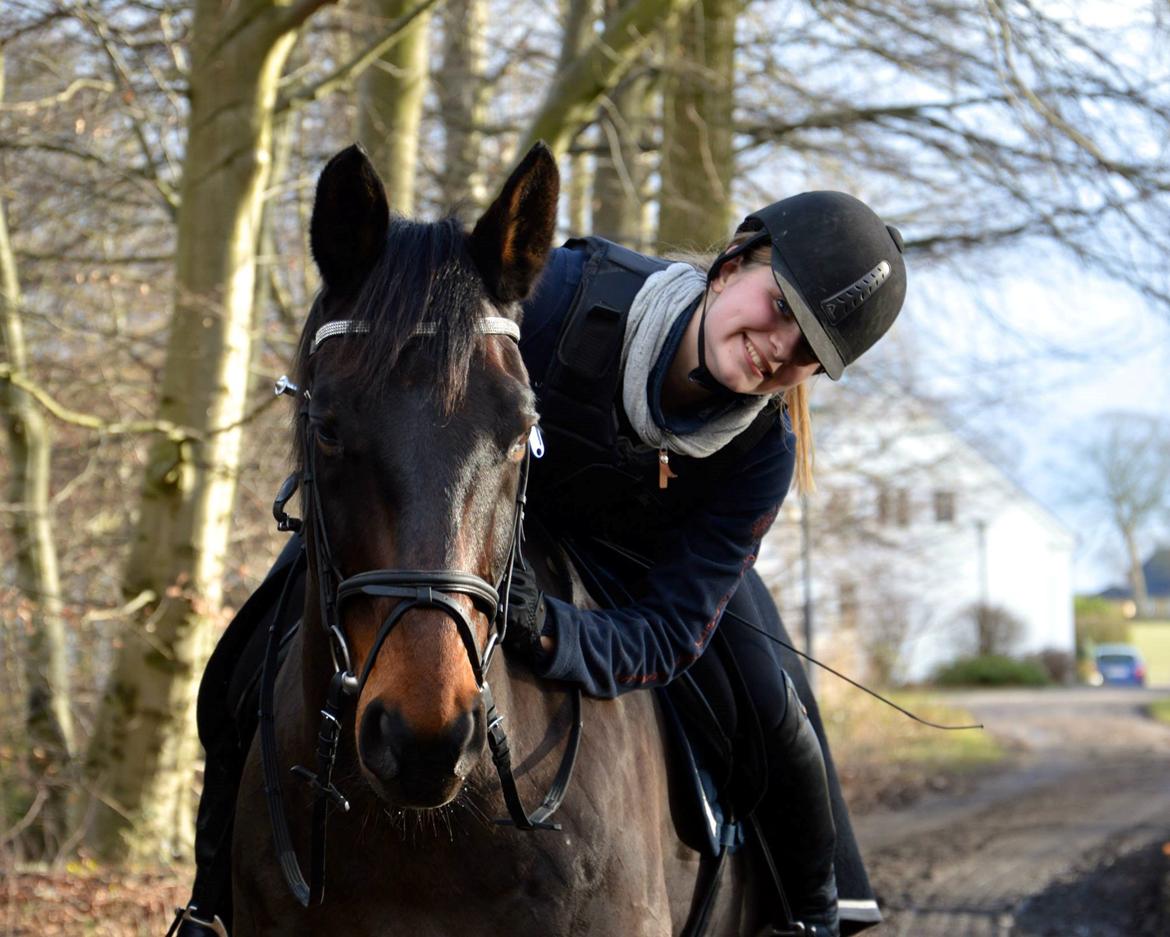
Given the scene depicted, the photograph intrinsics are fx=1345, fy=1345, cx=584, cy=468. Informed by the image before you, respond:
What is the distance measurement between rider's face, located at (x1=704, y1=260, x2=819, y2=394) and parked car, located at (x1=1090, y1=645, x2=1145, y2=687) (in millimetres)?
46393

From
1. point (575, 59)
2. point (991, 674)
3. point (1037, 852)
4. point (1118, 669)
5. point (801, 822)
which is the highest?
point (575, 59)

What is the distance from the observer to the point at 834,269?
3.10 m

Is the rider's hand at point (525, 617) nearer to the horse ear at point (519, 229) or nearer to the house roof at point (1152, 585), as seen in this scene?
the horse ear at point (519, 229)

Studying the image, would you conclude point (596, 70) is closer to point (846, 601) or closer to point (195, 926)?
point (195, 926)

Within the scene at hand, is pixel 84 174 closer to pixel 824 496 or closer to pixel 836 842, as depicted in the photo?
pixel 836 842

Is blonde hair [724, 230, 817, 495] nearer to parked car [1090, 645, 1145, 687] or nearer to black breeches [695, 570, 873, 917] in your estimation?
black breeches [695, 570, 873, 917]

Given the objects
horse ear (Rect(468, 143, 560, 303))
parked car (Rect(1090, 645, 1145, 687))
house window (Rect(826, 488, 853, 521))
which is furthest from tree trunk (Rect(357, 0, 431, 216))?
parked car (Rect(1090, 645, 1145, 687))

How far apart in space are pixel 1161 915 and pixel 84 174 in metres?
8.81

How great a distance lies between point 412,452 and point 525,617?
550 mm

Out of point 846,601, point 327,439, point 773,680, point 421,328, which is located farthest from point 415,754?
point 846,601

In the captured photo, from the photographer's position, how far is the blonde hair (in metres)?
3.26

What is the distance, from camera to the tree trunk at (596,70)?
9.00 meters

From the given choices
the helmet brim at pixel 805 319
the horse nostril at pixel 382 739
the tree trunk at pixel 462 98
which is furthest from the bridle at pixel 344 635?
the tree trunk at pixel 462 98

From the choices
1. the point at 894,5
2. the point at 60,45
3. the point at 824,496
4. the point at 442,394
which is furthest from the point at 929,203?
the point at 442,394
